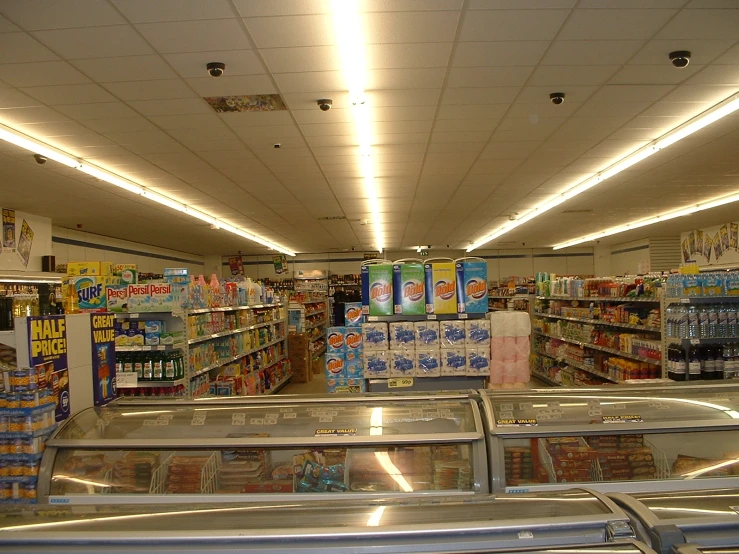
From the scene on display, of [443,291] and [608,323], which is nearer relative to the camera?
[443,291]

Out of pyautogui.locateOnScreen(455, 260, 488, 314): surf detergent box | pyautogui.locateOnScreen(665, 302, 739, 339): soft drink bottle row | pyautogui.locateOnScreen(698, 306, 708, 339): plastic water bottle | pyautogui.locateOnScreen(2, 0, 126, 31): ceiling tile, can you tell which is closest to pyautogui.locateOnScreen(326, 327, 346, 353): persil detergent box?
pyautogui.locateOnScreen(455, 260, 488, 314): surf detergent box

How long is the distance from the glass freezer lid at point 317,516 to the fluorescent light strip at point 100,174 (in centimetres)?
622

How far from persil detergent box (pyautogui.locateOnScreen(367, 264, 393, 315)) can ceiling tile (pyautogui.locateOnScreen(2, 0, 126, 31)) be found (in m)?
2.64

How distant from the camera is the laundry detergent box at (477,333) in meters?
4.42

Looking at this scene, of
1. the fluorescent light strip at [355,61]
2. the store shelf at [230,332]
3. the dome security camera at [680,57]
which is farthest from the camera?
the store shelf at [230,332]

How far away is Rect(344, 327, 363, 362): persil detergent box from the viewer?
5004 millimetres

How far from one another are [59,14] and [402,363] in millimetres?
3565

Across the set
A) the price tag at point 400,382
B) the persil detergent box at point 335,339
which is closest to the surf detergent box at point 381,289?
the price tag at point 400,382

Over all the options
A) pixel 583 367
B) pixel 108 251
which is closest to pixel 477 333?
pixel 583 367

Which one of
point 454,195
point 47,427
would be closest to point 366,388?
point 47,427

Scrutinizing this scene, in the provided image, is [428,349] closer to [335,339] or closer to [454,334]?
[454,334]

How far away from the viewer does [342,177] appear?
9477mm

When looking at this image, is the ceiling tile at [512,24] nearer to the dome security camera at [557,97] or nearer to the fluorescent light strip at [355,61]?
the fluorescent light strip at [355,61]

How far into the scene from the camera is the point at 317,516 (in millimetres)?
1441
